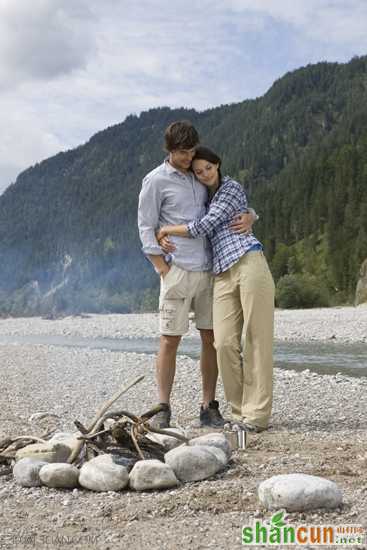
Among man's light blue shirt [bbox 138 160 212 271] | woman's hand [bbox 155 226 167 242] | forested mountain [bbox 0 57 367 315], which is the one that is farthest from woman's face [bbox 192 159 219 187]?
forested mountain [bbox 0 57 367 315]

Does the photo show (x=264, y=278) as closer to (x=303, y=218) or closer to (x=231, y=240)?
(x=231, y=240)

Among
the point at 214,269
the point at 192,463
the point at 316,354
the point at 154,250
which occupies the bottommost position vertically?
the point at 316,354

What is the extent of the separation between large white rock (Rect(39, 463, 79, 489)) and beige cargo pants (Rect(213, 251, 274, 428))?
2.06 meters

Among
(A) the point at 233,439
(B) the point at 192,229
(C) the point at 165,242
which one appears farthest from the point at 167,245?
(A) the point at 233,439

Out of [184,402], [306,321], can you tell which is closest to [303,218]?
[306,321]

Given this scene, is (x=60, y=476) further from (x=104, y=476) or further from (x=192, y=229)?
(x=192, y=229)

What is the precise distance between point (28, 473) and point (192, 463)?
1.09 metres

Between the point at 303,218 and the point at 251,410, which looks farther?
the point at 303,218

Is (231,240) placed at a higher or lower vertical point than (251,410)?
higher

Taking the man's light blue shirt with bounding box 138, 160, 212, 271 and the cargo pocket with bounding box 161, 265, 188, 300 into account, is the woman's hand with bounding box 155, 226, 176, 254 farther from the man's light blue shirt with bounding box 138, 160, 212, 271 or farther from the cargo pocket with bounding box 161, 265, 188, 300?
the cargo pocket with bounding box 161, 265, 188, 300

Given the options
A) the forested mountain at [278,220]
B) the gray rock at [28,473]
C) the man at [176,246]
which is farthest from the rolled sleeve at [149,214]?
the forested mountain at [278,220]

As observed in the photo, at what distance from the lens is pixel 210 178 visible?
6.26 metres

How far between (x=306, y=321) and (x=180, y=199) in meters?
23.9

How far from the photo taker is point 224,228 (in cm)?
634
